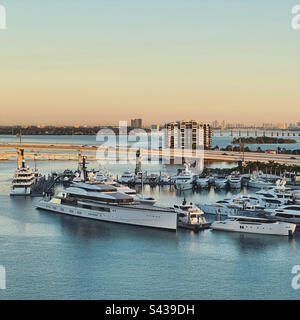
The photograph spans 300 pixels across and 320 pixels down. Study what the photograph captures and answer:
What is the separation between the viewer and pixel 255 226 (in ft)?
35.1

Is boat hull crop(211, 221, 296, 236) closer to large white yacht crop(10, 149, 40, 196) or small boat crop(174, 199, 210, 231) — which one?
small boat crop(174, 199, 210, 231)

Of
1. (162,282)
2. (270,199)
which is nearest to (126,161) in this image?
(270,199)

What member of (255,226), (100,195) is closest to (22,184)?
(100,195)

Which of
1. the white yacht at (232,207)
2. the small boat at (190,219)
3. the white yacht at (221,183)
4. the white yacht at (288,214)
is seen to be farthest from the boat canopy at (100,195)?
the white yacht at (221,183)

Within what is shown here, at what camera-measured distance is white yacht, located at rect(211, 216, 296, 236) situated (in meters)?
10.5

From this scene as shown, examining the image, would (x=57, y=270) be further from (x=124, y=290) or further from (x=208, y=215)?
(x=208, y=215)

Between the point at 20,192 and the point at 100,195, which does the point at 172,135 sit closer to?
the point at 20,192

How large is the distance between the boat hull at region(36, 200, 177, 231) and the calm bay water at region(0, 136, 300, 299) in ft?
0.63

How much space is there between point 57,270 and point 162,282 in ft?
5.54

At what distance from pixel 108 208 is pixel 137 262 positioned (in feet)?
11.6

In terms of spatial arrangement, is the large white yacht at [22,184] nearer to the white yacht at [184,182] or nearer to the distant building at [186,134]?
the white yacht at [184,182]
